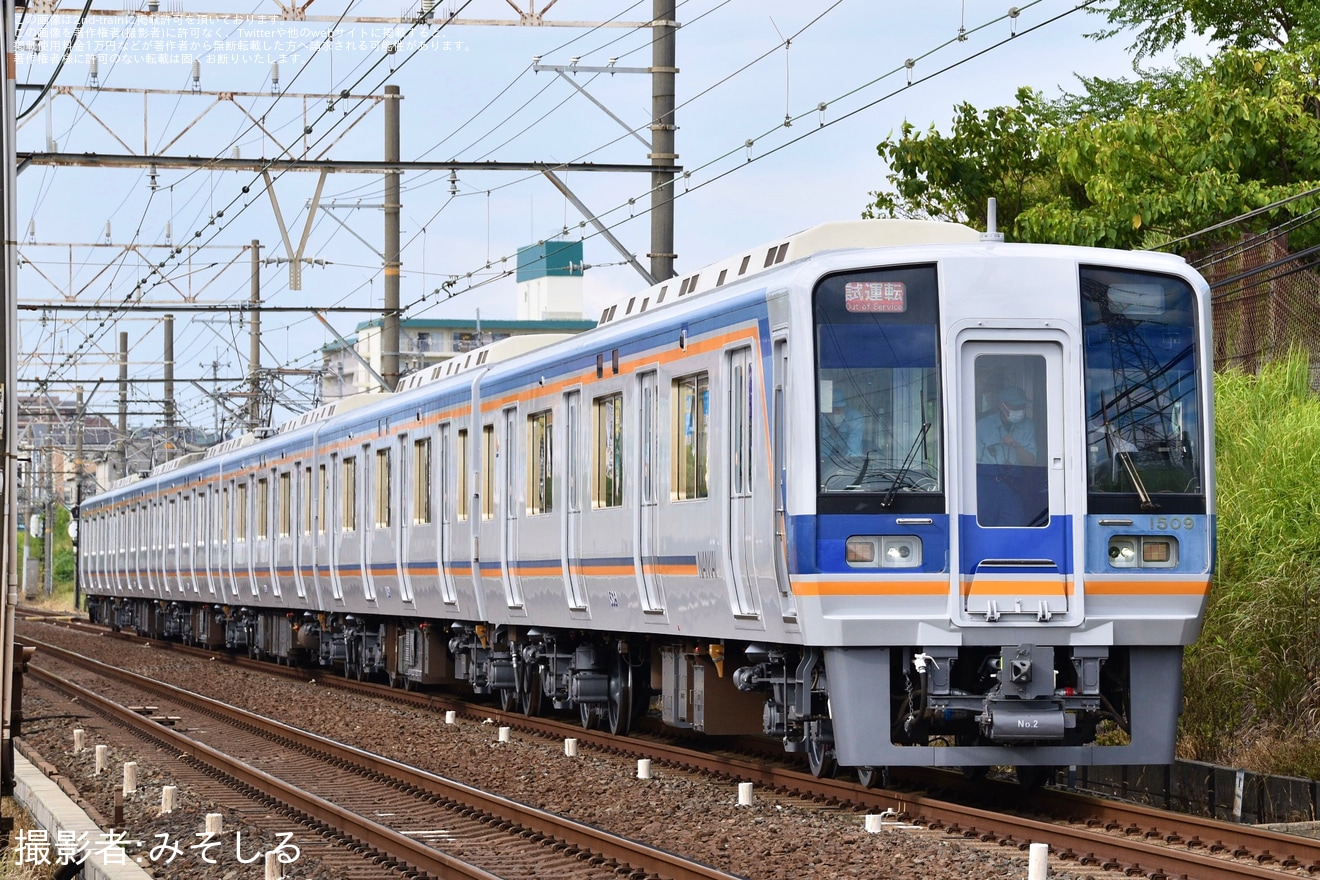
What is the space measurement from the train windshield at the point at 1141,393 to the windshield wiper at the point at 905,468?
886 mm

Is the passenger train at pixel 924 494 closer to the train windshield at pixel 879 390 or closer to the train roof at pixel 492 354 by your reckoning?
the train windshield at pixel 879 390

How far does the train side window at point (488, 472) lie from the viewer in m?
16.8

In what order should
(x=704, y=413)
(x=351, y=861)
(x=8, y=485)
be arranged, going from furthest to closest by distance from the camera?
1. (x=704, y=413)
2. (x=8, y=485)
3. (x=351, y=861)

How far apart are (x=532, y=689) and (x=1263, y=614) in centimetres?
717

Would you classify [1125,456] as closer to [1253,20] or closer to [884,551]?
[884,551]

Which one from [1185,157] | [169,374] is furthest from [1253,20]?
[169,374]

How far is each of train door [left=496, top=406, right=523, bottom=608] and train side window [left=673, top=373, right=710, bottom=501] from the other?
12.4ft

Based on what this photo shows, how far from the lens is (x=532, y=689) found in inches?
677

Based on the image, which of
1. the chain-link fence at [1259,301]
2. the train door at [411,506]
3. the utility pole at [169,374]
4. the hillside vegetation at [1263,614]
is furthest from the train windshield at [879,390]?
the utility pole at [169,374]

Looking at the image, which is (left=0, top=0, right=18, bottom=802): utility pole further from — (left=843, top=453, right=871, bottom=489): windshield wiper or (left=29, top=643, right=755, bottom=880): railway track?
(left=843, top=453, right=871, bottom=489): windshield wiper

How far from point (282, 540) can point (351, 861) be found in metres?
15.9

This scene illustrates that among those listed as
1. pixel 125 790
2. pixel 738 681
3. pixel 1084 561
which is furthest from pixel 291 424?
pixel 1084 561

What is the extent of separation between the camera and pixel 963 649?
10.3 m

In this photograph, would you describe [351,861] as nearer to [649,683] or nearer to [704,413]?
[704,413]
